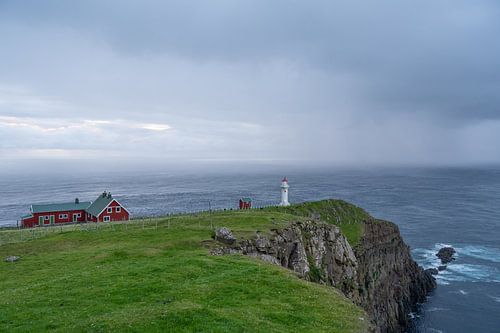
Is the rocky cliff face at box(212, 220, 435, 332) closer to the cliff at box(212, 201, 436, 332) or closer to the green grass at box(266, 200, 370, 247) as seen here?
the cliff at box(212, 201, 436, 332)

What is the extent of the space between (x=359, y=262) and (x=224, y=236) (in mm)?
38124

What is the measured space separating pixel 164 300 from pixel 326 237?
1547 inches

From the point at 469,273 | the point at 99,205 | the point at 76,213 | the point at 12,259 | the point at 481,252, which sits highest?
the point at 99,205

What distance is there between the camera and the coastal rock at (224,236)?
4088 cm

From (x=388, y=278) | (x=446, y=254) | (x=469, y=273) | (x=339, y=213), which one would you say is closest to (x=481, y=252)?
(x=446, y=254)

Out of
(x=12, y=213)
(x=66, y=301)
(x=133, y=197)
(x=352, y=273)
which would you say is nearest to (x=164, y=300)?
(x=66, y=301)

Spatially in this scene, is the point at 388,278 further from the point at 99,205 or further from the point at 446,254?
the point at 99,205

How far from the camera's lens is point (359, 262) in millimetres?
68812

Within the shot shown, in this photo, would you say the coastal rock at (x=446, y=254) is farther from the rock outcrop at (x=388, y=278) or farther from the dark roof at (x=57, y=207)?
the dark roof at (x=57, y=207)

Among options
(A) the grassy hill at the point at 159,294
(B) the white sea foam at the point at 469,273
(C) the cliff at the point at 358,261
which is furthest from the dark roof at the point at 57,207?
(B) the white sea foam at the point at 469,273

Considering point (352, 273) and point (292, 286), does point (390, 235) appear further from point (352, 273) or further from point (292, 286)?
point (292, 286)

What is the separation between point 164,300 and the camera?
73.5 feet

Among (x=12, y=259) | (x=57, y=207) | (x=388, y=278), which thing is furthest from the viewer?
(x=57, y=207)

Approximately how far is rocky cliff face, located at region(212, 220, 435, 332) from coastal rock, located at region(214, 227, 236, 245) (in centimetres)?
51
